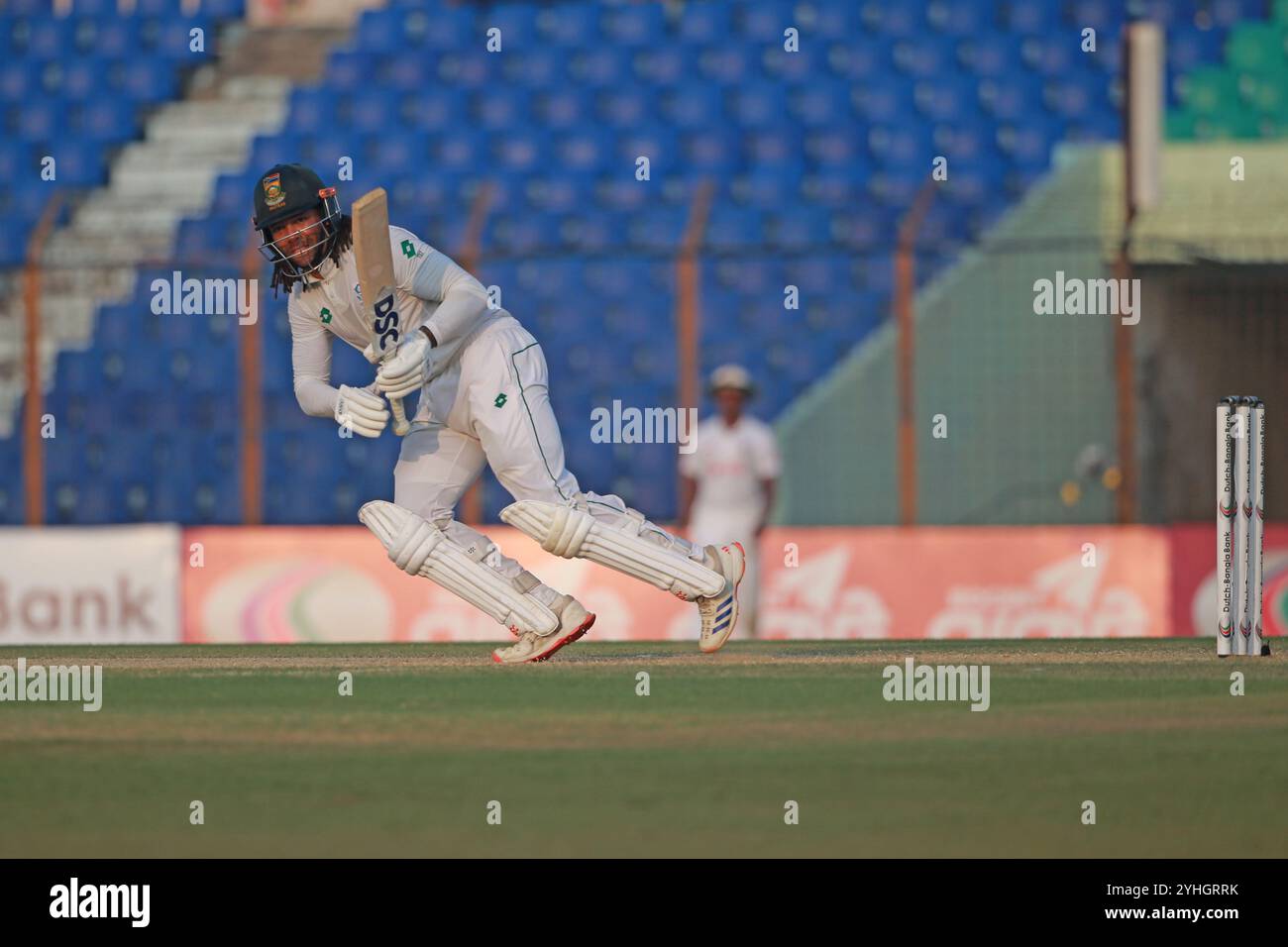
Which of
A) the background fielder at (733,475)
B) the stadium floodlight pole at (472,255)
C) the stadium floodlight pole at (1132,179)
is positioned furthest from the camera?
the stadium floodlight pole at (472,255)

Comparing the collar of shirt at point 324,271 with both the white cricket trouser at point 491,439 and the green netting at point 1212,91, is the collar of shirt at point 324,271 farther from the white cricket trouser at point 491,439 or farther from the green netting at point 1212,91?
the green netting at point 1212,91

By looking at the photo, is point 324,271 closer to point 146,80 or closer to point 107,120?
point 107,120

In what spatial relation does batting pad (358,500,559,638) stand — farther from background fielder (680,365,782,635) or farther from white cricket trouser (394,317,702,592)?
background fielder (680,365,782,635)

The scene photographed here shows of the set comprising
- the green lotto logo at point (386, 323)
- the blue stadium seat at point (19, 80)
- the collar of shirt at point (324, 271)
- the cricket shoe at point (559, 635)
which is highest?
the blue stadium seat at point (19, 80)

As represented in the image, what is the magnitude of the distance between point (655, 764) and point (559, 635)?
2.30 meters

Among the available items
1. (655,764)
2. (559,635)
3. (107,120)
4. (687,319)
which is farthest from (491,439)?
(107,120)

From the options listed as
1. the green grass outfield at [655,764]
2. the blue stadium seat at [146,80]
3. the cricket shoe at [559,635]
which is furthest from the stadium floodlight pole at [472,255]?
the blue stadium seat at [146,80]

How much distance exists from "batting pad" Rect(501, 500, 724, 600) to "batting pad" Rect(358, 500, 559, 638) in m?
0.22

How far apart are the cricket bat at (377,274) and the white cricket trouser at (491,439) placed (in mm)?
182

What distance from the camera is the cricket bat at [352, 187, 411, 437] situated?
268 inches

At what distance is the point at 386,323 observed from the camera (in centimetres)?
728

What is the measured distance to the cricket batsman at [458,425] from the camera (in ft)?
23.4

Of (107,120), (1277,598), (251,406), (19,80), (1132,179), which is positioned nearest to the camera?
(1277,598)

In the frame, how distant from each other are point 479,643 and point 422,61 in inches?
351
